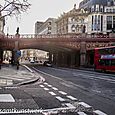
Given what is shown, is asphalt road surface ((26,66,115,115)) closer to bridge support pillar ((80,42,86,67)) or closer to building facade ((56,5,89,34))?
bridge support pillar ((80,42,86,67))

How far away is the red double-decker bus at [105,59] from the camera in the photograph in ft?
141

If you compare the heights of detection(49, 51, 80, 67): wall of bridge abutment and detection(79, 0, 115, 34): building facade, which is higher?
detection(79, 0, 115, 34): building facade

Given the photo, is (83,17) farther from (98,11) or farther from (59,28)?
(59,28)

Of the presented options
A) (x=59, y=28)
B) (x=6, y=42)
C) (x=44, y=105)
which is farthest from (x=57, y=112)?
(x=59, y=28)

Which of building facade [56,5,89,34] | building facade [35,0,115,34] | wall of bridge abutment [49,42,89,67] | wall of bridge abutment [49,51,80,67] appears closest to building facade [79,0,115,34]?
building facade [35,0,115,34]

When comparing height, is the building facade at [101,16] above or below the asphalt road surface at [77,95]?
above

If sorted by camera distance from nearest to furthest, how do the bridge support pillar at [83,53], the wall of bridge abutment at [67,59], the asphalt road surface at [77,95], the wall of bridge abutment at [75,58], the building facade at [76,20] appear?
the asphalt road surface at [77,95] < the bridge support pillar at [83,53] < the wall of bridge abutment at [75,58] < the wall of bridge abutment at [67,59] < the building facade at [76,20]

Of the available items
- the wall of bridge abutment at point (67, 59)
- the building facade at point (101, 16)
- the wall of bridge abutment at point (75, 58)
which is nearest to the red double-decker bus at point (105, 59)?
the wall of bridge abutment at point (75, 58)

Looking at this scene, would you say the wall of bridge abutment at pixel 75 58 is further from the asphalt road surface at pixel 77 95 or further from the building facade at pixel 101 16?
the asphalt road surface at pixel 77 95

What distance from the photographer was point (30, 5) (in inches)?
941

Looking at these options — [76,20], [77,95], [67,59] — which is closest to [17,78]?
[77,95]

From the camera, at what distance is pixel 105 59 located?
45.0 metres

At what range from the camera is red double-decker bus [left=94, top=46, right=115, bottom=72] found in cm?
4291

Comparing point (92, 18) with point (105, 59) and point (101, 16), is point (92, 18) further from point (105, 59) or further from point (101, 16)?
point (105, 59)
